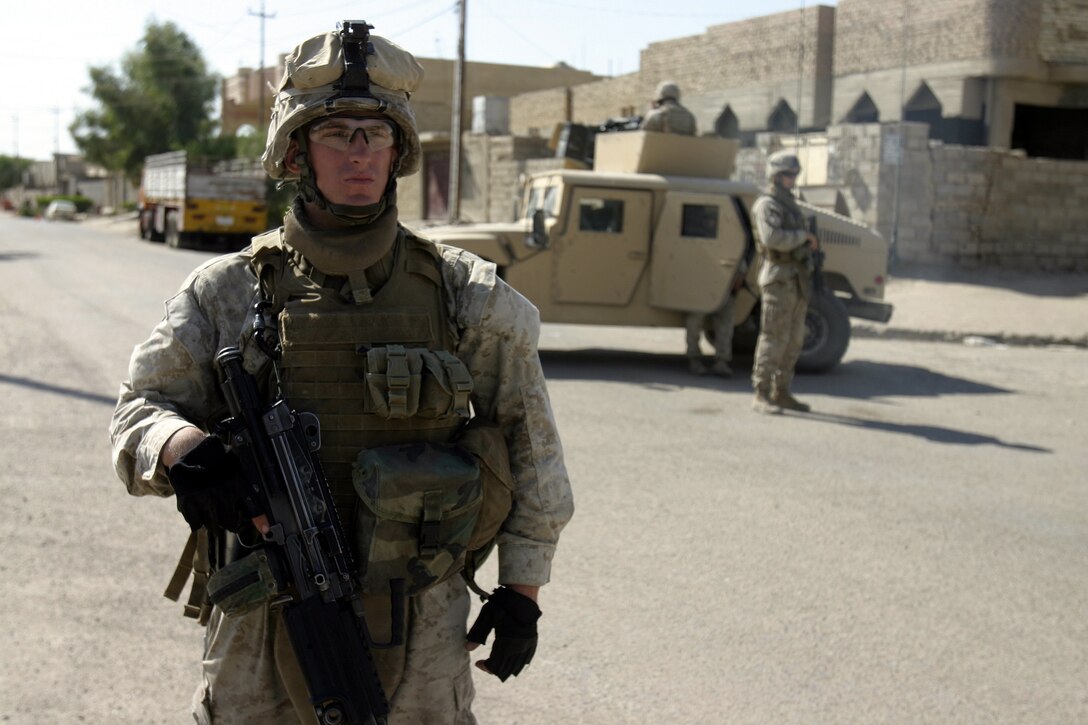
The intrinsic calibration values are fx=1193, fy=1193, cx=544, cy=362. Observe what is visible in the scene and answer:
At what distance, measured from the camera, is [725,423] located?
8164 millimetres

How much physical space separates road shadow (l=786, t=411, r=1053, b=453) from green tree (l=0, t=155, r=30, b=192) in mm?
113276

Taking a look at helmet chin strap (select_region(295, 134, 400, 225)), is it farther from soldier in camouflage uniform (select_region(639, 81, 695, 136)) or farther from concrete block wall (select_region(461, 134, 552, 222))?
concrete block wall (select_region(461, 134, 552, 222))

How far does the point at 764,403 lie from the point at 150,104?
4739 centimetres

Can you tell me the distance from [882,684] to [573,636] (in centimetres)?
102

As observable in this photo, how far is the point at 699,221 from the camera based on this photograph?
1076 cm

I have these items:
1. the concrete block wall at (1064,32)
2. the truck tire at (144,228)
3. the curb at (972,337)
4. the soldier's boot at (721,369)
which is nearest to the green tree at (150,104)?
the truck tire at (144,228)

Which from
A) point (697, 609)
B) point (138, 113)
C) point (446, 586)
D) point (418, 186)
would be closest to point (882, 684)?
point (697, 609)

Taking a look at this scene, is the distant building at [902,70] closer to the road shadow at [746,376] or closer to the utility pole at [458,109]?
the utility pole at [458,109]

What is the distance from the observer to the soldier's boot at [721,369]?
10.5 metres

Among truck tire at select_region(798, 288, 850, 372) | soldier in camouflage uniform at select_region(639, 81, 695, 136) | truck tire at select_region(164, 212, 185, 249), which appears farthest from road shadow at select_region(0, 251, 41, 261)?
truck tire at select_region(798, 288, 850, 372)

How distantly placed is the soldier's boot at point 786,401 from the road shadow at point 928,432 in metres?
0.07

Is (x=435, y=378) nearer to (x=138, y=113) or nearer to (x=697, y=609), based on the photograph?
(x=697, y=609)

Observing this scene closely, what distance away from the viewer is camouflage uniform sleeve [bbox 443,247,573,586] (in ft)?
7.04

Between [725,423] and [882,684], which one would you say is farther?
[725,423]
